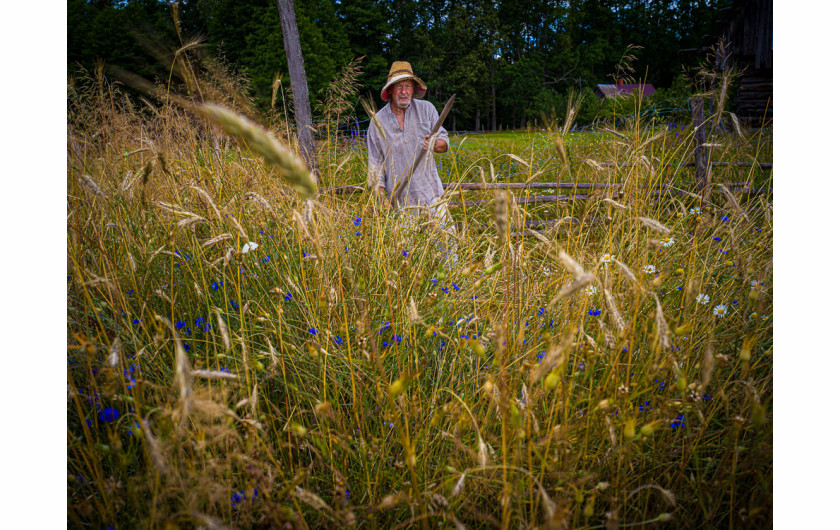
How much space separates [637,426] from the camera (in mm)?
1225

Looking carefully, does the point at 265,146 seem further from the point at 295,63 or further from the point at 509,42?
the point at 509,42

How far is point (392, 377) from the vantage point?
1.45 m

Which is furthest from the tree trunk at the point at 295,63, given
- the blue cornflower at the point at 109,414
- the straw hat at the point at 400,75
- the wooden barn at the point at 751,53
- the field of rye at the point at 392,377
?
the wooden barn at the point at 751,53

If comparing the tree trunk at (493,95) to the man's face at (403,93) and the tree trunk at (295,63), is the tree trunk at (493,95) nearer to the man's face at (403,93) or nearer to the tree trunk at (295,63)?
the tree trunk at (295,63)

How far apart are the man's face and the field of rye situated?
1375 millimetres

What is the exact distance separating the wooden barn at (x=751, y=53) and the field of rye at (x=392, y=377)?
1084 cm

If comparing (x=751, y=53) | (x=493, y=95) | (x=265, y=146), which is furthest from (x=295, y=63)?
(x=493, y=95)

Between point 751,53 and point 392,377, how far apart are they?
12.8m

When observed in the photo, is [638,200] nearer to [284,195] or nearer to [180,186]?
[284,195]

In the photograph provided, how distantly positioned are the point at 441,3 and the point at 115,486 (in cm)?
3115

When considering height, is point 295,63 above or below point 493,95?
below

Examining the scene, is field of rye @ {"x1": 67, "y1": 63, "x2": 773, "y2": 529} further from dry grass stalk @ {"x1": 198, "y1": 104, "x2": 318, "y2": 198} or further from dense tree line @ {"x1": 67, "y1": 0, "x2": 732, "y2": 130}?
dense tree line @ {"x1": 67, "y1": 0, "x2": 732, "y2": 130}

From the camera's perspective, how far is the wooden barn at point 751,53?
941 centimetres
